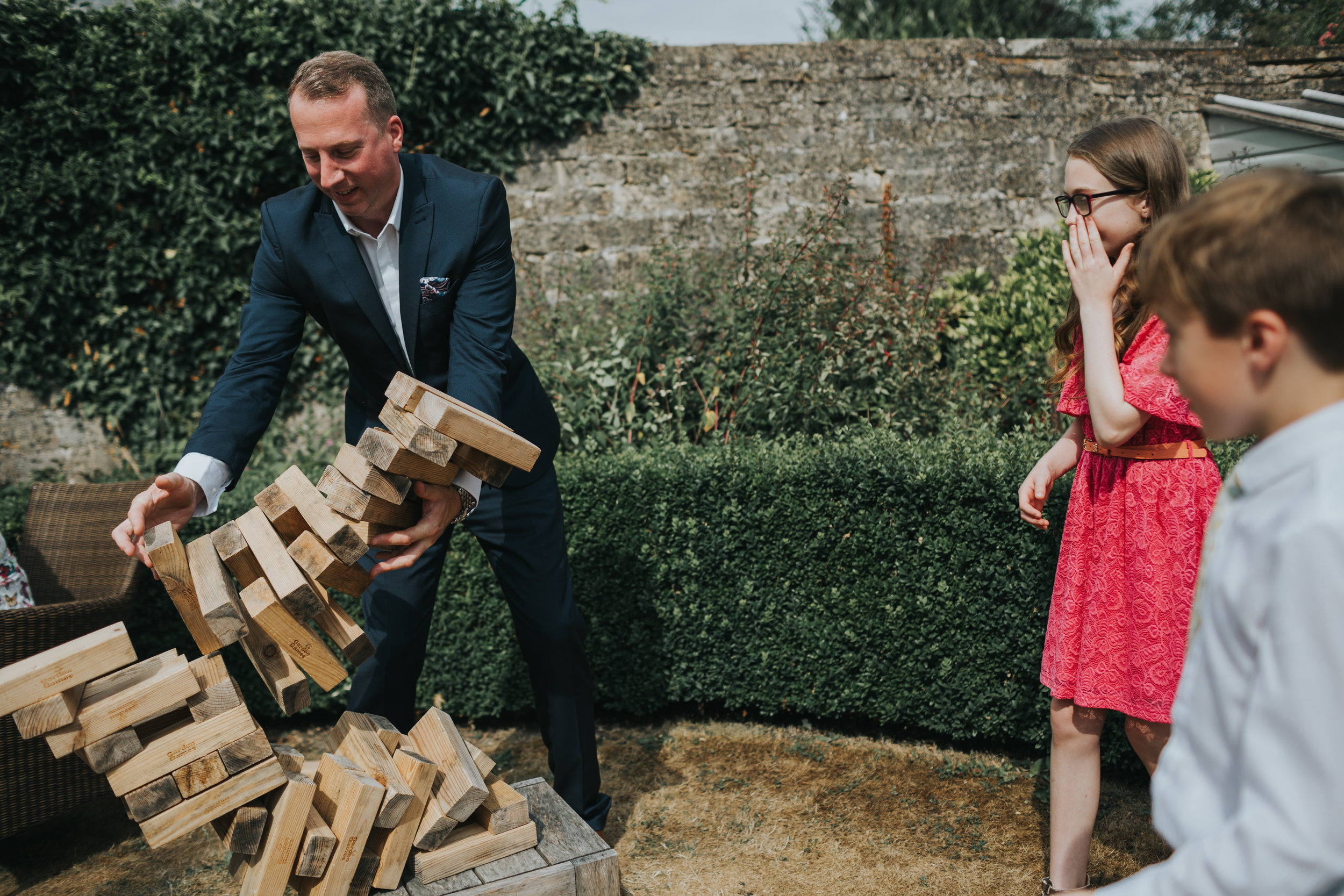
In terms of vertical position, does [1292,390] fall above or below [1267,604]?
above

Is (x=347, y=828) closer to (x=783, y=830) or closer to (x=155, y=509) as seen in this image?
(x=155, y=509)

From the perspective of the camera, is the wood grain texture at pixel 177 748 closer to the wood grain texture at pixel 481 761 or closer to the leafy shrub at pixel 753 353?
the wood grain texture at pixel 481 761

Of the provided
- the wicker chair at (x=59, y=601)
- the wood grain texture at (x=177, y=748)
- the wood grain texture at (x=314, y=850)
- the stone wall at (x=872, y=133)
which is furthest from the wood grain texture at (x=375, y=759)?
the stone wall at (x=872, y=133)

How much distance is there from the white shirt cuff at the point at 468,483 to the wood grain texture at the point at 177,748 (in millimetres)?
729

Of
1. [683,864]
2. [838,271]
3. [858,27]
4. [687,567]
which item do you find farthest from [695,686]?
[858,27]

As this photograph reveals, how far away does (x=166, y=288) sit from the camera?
19.2 feet

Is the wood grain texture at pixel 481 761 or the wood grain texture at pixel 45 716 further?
the wood grain texture at pixel 481 761

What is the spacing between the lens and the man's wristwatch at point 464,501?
2.30m

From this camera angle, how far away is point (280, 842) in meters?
2.00

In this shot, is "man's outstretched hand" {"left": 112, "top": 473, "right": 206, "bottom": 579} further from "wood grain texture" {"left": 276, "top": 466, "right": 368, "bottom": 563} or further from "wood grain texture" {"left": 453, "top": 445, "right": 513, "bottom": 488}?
"wood grain texture" {"left": 453, "top": 445, "right": 513, "bottom": 488}

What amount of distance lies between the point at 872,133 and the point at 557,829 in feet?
17.9

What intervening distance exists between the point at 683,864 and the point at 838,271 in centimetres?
358

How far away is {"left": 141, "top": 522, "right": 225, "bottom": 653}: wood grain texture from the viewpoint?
1.99m

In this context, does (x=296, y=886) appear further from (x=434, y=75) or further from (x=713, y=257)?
(x=434, y=75)
